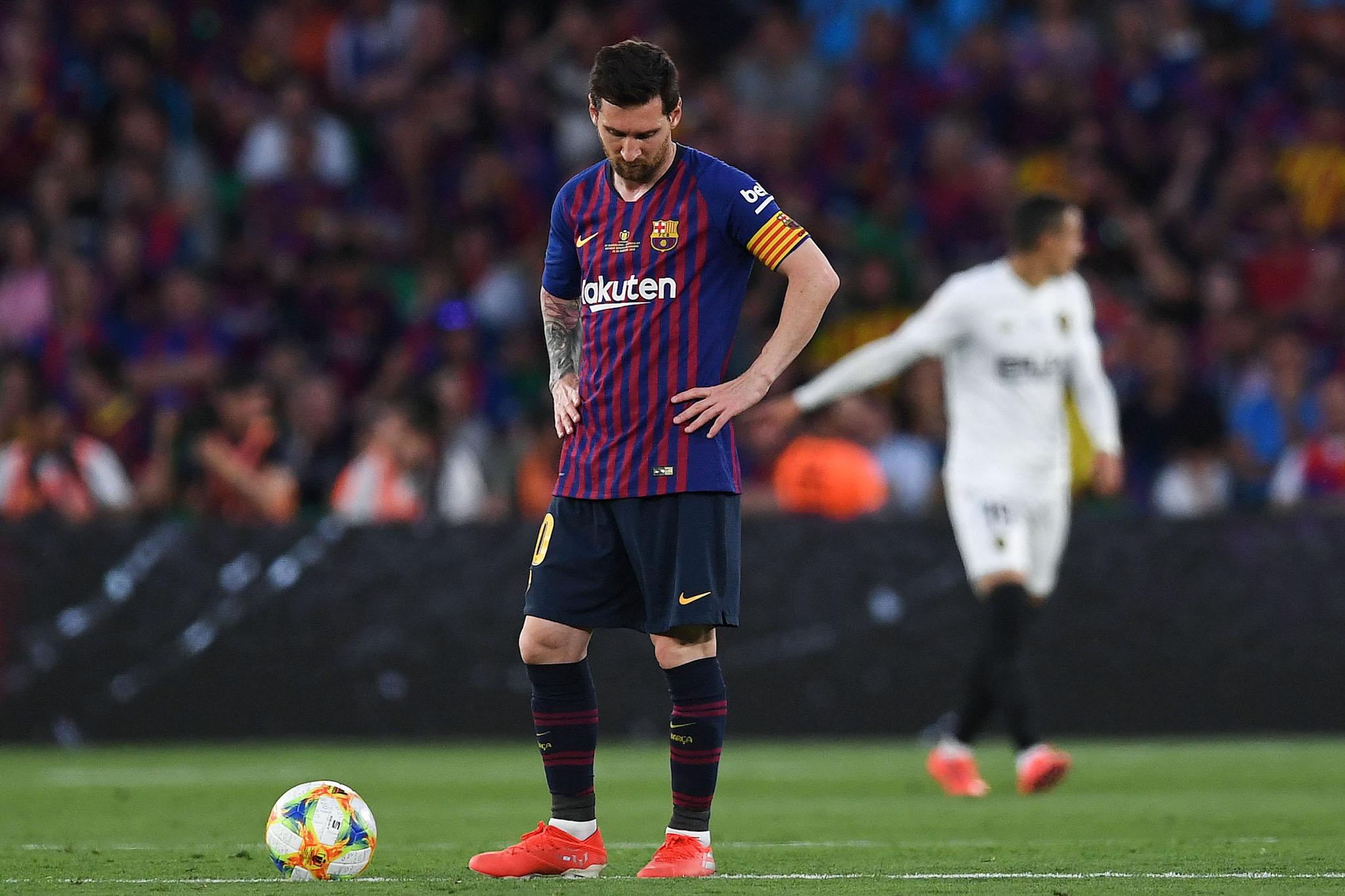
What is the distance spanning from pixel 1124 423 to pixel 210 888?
8994 mm

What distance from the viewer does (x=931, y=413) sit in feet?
41.9

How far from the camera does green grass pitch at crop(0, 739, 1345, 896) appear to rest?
17.0 feet

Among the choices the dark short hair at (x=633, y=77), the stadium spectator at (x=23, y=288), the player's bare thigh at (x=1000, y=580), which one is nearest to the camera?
the dark short hair at (x=633, y=77)

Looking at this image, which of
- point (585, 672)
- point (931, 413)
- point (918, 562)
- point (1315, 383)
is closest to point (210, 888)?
point (585, 672)

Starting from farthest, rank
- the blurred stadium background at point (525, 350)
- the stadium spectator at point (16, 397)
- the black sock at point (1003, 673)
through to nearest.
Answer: the stadium spectator at point (16, 397), the blurred stadium background at point (525, 350), the black sock at point (1003, 673)

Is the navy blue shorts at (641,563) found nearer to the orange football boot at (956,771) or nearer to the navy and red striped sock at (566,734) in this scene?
the navy and red striped sock at (566,734)

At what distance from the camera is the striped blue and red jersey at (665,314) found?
208 inches

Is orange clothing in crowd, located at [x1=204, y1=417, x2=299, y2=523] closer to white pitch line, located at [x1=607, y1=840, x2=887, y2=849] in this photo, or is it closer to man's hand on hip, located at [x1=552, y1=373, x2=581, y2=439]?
white pitch line, located at [x1=607, y1=840, x2=887, y2=849]

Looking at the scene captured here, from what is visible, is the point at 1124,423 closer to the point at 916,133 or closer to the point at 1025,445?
the point at 916,133

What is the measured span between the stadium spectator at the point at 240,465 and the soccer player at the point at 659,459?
258 inches

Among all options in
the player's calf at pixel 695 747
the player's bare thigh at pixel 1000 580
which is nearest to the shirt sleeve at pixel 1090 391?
the player's bare thigh at pixel 1000 580

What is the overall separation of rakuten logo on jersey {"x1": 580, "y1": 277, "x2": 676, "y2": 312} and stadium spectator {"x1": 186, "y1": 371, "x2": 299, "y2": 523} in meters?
6.64

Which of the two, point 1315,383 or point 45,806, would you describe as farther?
point 1315,383

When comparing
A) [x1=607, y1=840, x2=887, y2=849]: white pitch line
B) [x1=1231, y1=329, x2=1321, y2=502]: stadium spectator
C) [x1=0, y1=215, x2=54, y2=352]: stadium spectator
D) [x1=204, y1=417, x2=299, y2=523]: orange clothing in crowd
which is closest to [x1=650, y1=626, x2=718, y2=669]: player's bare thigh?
[x1=607, y1=840, x2=887, y2=849]: white pitch line
